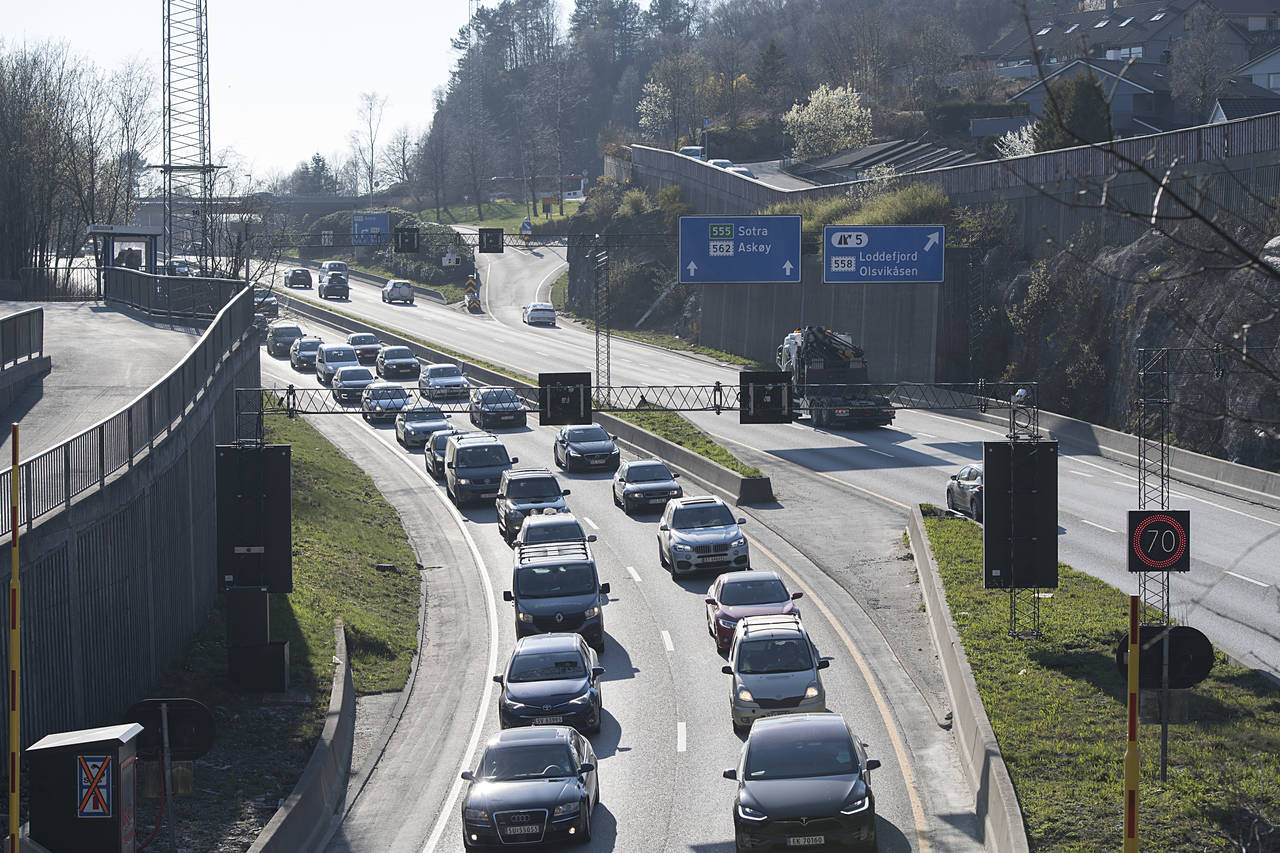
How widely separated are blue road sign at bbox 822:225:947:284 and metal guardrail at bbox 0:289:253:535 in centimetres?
3072

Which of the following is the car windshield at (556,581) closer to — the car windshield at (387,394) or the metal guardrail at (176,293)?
the metal guardrail at (176,293)

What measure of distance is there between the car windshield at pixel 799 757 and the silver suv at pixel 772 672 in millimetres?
3791

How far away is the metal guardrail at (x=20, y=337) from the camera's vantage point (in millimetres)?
29516

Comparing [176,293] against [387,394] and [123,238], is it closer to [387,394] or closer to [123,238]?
[387,394]

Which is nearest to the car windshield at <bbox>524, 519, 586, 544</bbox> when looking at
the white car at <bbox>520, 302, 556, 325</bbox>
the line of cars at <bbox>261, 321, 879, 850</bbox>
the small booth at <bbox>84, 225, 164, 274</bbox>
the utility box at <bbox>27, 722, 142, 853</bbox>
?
the line of cars at <bbox>261, 321, 879, 850</bbox>

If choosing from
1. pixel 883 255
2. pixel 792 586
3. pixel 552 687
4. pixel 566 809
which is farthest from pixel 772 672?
pixel 883 255

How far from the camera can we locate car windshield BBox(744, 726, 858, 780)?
16.4 metres

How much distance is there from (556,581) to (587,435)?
18.5 metres

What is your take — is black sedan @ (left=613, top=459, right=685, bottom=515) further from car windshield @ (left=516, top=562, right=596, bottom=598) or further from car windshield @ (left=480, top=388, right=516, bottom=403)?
car windshield @ (left=480, top=388, right=516, bottom=403)

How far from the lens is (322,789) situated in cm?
1905

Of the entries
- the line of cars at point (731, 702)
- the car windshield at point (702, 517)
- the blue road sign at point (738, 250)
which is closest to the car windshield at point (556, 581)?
the line of cars at point (731, 702)

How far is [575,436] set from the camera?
149 ft

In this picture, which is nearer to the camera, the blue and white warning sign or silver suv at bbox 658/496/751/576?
the blue and white warning sign

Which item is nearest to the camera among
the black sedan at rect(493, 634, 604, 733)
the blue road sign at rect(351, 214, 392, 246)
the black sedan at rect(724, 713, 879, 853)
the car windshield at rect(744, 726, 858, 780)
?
the black sedan at rect(724, 713, 879, 853)
